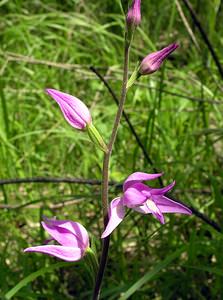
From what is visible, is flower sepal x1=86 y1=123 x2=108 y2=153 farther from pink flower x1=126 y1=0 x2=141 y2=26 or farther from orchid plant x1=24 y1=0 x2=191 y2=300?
pink flower x1=126 y1=0 x2=141 y2=26

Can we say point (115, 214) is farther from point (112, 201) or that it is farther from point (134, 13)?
point (134, 13)

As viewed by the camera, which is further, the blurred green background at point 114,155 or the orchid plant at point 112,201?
the blurred green background at point 114,155

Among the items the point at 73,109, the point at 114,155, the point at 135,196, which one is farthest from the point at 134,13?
the point at 114,155

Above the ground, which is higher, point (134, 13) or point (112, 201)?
→ point (134, 13)

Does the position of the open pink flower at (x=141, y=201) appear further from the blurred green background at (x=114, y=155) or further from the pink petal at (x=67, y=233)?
the blurred green background at (x=114, y=155)

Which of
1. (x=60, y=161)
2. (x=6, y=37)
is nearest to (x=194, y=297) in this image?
(x=60, y=161)

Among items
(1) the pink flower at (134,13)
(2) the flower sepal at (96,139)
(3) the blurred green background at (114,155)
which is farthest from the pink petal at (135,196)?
(1) the pink flower at (134,13)

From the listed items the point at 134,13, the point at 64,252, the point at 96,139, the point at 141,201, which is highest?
the point at 134,13
